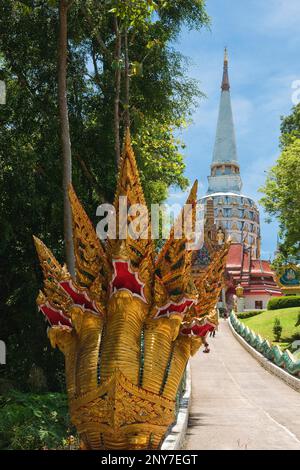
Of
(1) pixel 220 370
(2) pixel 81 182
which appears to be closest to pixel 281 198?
(1) pixel 220 370

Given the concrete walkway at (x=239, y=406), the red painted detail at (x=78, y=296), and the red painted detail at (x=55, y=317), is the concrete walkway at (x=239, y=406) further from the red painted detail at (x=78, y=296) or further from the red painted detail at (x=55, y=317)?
the red painted detail at (x=78, y=296)

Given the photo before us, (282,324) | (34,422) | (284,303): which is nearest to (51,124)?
(34,422)

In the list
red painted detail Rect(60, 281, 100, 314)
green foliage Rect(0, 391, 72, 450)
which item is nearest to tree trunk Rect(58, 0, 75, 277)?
green foliage Rect(0, 391, 72, 450)

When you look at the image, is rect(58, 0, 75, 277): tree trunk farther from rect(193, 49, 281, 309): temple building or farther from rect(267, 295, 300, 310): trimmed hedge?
rect(193, 49, 281, 309): temple building

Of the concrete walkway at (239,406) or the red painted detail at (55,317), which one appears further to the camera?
the concrete walkway at (239,406)

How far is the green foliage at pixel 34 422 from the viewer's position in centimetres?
786

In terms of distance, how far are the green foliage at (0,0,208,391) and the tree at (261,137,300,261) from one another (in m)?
8.25

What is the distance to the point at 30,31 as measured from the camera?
14.6 metres

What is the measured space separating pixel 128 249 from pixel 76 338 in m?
0.81

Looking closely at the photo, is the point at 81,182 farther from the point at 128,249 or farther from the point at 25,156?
the point at 128,249

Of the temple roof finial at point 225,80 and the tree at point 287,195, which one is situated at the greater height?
the temple roof finial at point 225,80

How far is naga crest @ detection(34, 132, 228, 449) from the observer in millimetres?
4145

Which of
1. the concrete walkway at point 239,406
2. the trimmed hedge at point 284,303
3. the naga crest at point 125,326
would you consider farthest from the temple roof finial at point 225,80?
the naga crest at point 125,326

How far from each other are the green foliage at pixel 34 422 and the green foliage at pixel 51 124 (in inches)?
105
